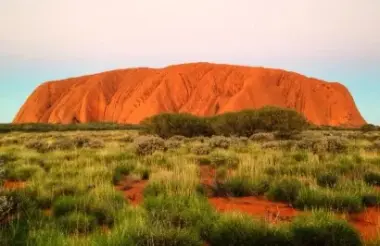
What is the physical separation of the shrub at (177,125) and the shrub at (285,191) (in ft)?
64.1

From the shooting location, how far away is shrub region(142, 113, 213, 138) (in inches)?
1069

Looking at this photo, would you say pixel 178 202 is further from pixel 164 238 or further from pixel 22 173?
pixel 22 173

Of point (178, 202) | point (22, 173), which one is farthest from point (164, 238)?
point (22, 173)

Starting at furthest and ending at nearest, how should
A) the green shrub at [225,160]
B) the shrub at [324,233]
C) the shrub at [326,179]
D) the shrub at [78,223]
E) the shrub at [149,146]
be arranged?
the shrub at [149,146] < the green shrub at [225,160] < the shrub at [326,179] < the shrub at [78,223] < the shrub at [324,233]

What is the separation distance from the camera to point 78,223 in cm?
516

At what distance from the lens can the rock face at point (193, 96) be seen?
7619 centimetres

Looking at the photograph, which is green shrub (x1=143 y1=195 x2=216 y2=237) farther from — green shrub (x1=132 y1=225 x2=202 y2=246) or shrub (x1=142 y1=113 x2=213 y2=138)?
shrub (x1=142 y1=113 x2=213 y2=138)

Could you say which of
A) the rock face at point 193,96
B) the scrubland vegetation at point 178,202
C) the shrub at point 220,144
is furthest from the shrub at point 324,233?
the rock face at point 193,96

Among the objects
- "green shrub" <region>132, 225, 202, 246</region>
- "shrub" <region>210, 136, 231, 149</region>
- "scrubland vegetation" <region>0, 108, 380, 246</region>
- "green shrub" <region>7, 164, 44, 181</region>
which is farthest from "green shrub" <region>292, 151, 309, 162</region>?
"green shrub" <region>132, 225, 202, 246</region>

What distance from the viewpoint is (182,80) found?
82.9 metres

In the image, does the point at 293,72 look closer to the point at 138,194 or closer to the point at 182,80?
the point at 182,80

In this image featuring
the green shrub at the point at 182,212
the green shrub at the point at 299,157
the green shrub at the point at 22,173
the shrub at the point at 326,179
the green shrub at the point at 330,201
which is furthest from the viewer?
the green shrub at the point at 299,157

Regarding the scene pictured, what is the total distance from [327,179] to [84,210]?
190 inches

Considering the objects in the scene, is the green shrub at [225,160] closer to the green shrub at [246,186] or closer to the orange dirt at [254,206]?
the green shrub at [246,186]
